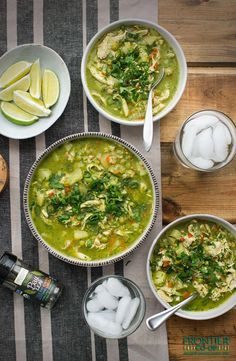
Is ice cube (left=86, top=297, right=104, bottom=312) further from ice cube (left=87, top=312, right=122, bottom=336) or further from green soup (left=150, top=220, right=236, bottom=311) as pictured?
green soup (left=150, top=220, right=236, bottom=311)

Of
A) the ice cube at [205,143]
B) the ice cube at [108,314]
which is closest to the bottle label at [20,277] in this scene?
the ice cube at [108,314]

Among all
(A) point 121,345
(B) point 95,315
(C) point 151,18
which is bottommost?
Answer: (A) point 121,345

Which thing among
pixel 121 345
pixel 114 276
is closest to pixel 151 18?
pixel 114 276

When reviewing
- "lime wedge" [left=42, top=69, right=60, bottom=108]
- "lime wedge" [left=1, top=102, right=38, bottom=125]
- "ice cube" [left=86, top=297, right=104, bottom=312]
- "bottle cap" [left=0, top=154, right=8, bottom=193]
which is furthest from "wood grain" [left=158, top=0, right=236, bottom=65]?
"ice cube" [left=86, top=297, right=104, bottom=312]

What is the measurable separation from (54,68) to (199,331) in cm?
193

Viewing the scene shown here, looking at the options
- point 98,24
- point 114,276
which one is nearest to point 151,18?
point 98,24

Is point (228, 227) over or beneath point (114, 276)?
over

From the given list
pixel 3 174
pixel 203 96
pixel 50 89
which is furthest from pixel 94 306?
pixel 203 96

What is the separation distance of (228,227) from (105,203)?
0.79m

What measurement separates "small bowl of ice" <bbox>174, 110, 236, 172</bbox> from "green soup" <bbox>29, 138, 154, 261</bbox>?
0.30m

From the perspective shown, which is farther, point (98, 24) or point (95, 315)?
point (98, 24)

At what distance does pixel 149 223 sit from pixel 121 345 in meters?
0.82

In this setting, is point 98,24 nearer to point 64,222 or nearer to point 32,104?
point 32,104

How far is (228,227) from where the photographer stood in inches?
132
